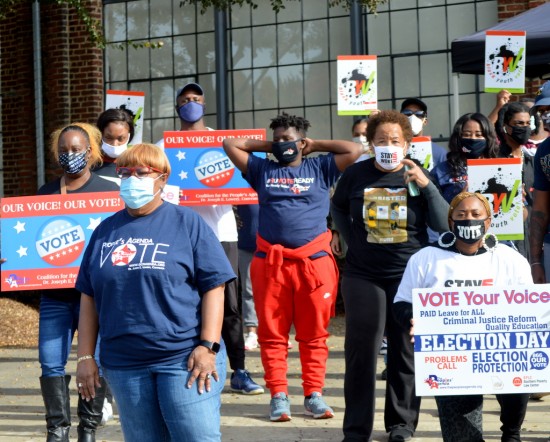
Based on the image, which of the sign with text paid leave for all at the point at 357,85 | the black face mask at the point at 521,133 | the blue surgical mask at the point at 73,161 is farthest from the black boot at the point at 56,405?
the sign with text paid leave for all at the point at 357,85

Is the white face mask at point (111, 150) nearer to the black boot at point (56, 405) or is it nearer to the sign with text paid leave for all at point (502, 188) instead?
the black boot at point (56, 405)

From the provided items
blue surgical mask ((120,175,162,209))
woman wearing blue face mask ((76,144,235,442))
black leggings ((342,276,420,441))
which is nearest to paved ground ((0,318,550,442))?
black leggings ((342,276,420,441))

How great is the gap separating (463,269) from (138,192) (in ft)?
5.73

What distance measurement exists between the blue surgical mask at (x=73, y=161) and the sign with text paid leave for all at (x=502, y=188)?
8.08ft

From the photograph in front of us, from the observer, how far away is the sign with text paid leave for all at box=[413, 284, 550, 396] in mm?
5105

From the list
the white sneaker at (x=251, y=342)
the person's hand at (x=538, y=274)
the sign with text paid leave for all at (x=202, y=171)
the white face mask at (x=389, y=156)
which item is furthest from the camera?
the white sneaker at (x=251, y=342)

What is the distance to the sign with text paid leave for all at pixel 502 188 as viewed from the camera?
701 cm

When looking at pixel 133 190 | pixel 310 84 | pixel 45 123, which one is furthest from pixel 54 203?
pixel 45 123

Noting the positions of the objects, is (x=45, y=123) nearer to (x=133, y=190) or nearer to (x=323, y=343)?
(x=323, y=343)

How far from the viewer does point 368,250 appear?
631cm

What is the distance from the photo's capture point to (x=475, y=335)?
512 centimetres

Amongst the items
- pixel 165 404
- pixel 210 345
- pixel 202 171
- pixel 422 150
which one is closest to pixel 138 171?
pixel 210 345

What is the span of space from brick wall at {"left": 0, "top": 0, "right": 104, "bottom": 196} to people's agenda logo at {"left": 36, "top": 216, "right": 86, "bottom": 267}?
27.4ft

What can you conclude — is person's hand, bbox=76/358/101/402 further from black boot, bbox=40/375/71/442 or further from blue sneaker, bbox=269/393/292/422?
blue sneaker, bbox=269/393/292/422
